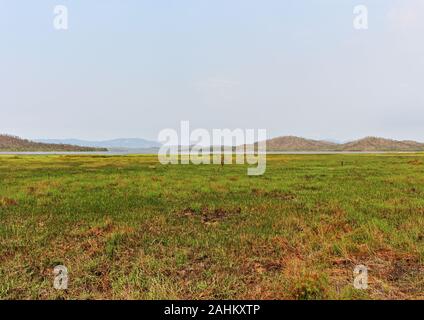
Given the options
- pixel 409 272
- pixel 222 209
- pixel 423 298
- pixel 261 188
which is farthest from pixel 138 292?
pixel 261 188

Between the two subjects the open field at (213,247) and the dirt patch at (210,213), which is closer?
the open field at (213,247)

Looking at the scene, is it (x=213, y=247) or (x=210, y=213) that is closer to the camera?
(x=213, y=247)

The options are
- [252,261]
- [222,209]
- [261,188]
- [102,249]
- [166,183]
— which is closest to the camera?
[252,261]

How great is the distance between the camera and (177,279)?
7.76 m

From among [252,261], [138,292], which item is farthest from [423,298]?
[138,292]

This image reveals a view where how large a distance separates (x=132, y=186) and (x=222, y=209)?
1078 cm

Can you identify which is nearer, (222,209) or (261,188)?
(222,209)

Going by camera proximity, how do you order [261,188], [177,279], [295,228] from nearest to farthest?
[177,279]
[295,228]
[261,188]

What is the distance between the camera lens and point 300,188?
23.8 meters

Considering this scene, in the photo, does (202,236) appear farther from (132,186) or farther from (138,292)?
(132,186)

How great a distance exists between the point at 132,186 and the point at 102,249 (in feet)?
49.1

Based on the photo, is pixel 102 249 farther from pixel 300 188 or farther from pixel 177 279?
pixel 300 188

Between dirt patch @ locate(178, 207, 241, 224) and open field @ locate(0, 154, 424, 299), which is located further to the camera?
dirt patch @ locate(178, 207, 241, 224)
